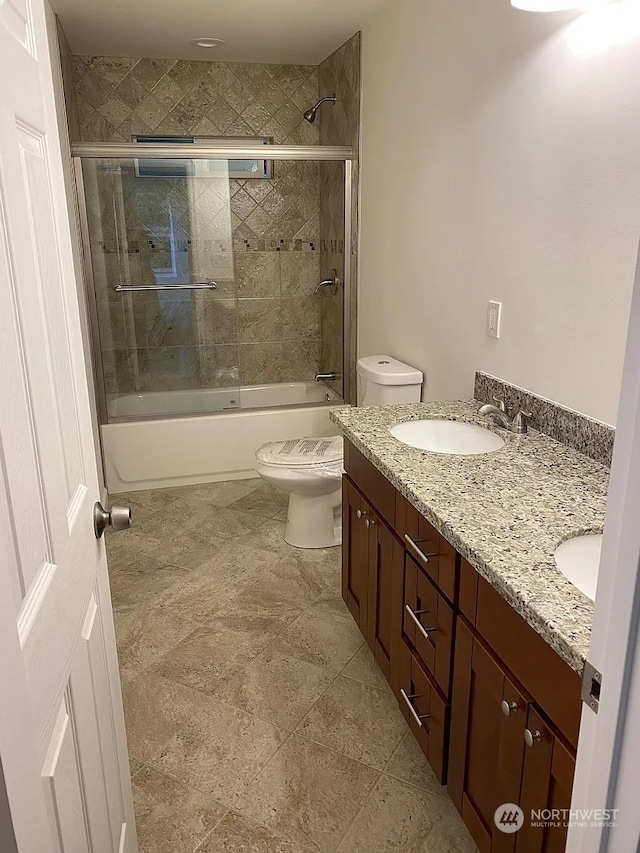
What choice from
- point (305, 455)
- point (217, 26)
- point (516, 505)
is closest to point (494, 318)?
point (516, 505)

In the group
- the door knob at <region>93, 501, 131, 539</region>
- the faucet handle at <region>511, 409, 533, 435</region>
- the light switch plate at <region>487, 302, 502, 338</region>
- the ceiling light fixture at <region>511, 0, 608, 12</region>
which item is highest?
the ceiling light fixture at <region>511, 0, 608, 12</region>

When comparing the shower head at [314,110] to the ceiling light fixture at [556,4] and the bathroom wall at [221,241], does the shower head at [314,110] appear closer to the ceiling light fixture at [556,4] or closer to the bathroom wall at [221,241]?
the bathroom wall at [221,241]

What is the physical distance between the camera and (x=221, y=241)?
3943 millimetres

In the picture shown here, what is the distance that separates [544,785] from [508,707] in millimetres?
140

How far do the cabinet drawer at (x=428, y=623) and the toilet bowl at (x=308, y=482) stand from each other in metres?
1.14

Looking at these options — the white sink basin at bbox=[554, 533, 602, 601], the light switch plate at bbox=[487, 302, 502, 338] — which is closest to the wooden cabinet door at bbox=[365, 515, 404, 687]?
the white sink basin at bbox=[554, 533, 602, 601]

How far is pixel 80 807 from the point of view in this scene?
106 centimetres

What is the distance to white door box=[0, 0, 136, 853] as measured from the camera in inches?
30.7

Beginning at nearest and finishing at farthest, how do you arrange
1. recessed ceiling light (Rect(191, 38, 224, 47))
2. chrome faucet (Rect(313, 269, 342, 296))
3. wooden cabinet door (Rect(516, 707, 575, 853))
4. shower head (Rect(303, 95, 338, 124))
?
1. wooden cabinet door (Rect(516, 707, 575, 853))
2. recessed ceiling light (Rect(191, 38, 224, 47))
3. shower head (Rect(303, 95, 338, 124))
4. chrome faucet (Rect(313, 269, 342, 296))

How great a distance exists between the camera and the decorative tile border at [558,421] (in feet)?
5.95

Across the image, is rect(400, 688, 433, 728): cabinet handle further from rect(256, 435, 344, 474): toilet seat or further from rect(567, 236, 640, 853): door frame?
rect(256, 435, 344, 474): toilet seat

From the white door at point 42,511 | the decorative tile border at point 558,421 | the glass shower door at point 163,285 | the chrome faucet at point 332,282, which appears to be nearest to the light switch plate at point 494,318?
the decorative tile border at point 558,421

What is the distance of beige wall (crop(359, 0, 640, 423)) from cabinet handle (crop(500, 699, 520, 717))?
2.81ft

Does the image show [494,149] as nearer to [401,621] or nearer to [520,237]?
[520,237]
